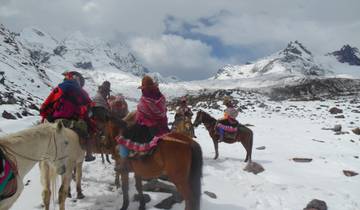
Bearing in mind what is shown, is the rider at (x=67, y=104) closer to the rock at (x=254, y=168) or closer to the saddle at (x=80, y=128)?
the saddle at (x=80, y=128)

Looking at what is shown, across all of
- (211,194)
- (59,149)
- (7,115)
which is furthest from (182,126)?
(7,115)

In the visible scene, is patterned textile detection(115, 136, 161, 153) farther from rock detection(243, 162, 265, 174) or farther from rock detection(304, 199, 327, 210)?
rock detection(243, 162, 265, 174)

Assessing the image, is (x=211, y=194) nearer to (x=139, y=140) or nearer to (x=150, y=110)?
(x=139, y=140)

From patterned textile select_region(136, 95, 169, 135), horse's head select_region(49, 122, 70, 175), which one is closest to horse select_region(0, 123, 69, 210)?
horse's head select_region(49, 122, 70, 175)

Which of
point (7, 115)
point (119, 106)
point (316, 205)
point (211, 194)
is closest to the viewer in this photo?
point (316, 205)

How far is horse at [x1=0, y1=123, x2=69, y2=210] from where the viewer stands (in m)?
4.92

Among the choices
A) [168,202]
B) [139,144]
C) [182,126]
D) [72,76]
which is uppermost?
A: [72,76]

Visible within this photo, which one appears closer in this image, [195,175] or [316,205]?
[195,175]

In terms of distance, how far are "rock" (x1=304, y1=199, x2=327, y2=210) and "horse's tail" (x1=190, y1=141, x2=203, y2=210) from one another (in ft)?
8.62

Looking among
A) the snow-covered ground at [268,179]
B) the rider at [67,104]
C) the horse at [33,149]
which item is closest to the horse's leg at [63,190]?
the horse at [33,149]

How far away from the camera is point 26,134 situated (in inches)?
209

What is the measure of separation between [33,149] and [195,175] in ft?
8.89

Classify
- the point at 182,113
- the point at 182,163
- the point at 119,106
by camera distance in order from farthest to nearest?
the point at 182,113
the point at 119,106
the point at 182,163

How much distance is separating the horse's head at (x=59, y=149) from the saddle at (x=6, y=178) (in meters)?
0.97
